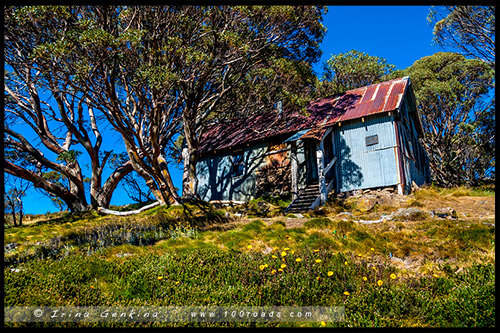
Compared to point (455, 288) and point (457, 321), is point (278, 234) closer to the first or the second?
point (455, 288)

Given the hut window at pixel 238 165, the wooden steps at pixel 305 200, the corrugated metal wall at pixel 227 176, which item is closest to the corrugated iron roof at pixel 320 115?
the corrugated metal wall at pixel 227 176

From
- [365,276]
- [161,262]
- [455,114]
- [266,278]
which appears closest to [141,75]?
[161,262]

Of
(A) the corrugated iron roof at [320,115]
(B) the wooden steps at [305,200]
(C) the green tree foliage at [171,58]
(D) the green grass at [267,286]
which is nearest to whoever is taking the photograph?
(D) the green grass at [267,286]

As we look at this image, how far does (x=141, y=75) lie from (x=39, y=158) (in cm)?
935

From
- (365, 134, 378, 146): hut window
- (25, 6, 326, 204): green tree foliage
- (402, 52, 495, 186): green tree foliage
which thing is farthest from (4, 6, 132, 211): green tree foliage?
(402, 52, 495, 186): green tree foliage

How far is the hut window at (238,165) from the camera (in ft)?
75.6

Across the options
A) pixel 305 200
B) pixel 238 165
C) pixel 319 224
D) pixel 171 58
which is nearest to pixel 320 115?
pixel 305 200

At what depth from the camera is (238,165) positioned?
76.2 feet

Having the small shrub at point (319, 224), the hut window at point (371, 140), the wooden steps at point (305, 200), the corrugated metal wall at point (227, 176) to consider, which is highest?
the hut window at point (371, 140)

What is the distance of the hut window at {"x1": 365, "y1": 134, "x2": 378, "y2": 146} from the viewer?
18844 mm

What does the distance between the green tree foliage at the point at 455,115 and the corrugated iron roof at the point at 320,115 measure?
39.6ft

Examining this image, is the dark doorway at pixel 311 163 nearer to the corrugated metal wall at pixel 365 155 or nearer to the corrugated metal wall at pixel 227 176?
the corrugated metal wall at pixel 365 155

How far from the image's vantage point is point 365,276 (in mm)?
6320

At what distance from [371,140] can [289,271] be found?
1418cm
